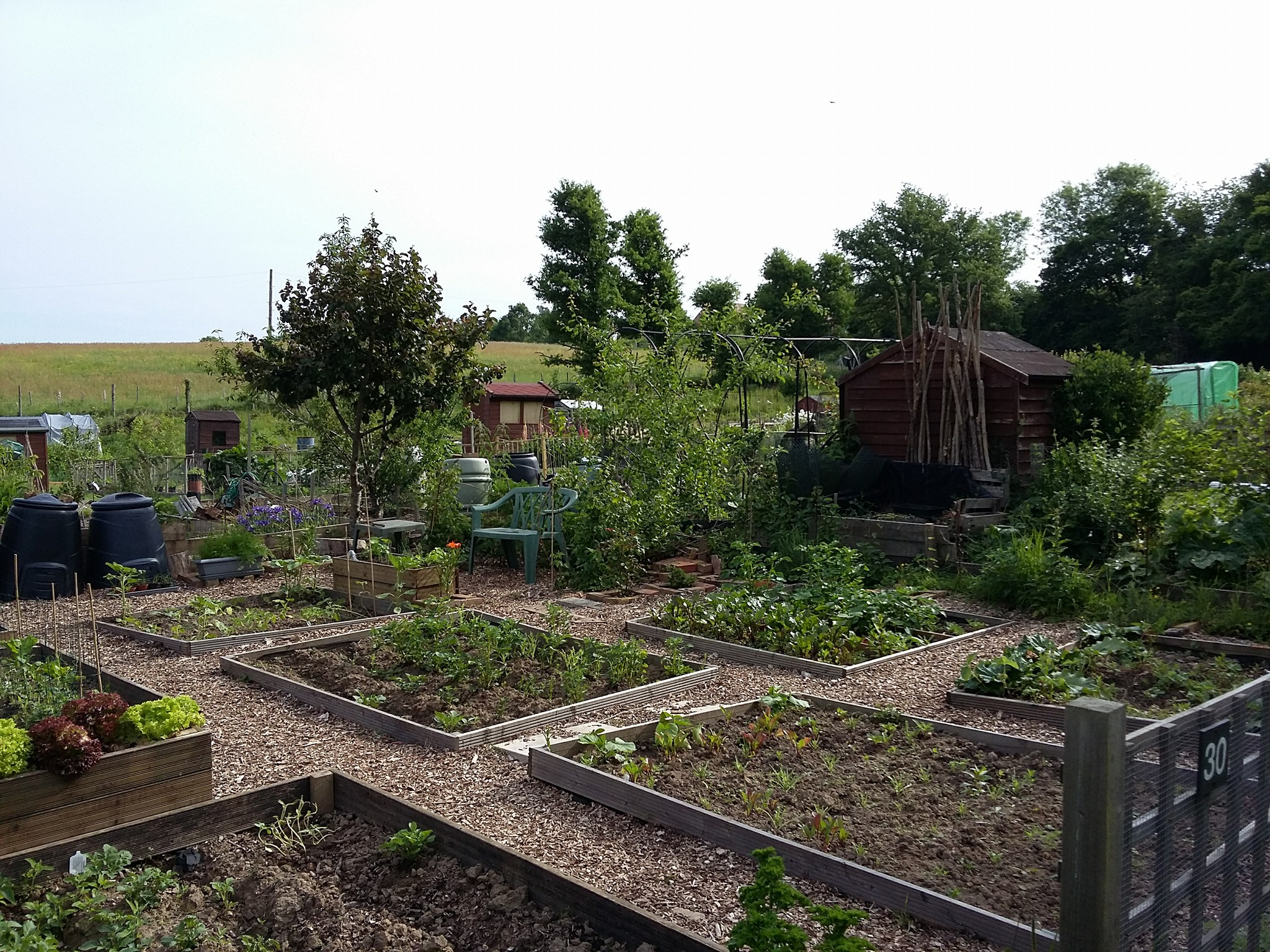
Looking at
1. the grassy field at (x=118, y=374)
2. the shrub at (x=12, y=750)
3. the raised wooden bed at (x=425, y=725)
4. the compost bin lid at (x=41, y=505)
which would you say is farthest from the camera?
the grassy field at (x=118, y=374)

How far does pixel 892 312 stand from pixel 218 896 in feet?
119

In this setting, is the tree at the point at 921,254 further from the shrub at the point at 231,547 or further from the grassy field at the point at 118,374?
the shrub at the point at 231,547

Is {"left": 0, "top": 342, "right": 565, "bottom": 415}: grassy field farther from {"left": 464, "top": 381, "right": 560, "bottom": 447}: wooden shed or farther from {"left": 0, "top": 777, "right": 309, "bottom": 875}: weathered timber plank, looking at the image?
{"left": 0, "top": 777, "right": 309, "bottom": 875}: weathered timber plank

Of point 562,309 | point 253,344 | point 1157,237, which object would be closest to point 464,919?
point 253,344

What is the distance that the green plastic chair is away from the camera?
9047mm

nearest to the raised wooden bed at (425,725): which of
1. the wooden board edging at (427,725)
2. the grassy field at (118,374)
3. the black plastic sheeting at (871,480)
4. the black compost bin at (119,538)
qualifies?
the wooden board edging at (427,725)

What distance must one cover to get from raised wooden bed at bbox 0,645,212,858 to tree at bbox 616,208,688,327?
81.1 feet

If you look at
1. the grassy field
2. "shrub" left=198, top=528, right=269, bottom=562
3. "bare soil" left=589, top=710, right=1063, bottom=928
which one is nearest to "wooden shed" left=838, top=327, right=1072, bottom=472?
"bare soil" left=589, top=710, right=1063, bottom=928

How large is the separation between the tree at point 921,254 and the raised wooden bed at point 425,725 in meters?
35.2

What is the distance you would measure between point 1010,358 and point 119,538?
8.85 meters

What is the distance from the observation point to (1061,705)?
5.04 metres

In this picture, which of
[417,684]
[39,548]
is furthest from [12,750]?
[39,548]

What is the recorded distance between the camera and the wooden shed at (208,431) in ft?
64.2

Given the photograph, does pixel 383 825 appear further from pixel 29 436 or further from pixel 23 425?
pixel 23 425
